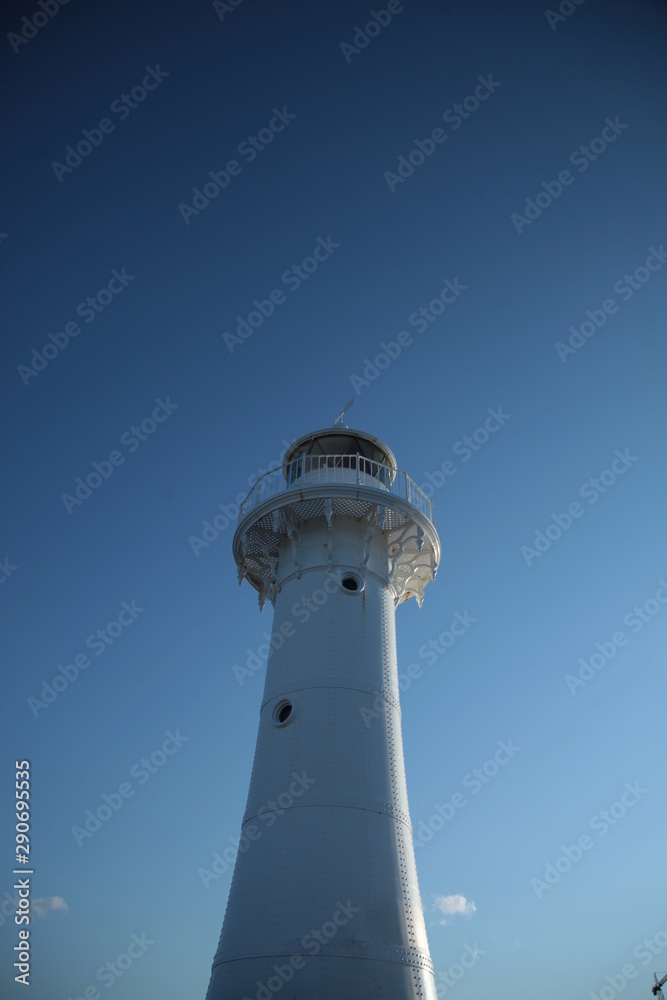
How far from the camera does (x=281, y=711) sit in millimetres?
14703

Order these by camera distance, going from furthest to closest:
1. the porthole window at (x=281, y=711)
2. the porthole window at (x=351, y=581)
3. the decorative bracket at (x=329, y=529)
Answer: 1. the decorative bracket at (x=329, y=529)
2. the porthole window at (x=351, y=581)
3. the porthole window at (x=281, y=711)

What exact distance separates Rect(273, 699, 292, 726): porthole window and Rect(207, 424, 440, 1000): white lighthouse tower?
0.03 metres

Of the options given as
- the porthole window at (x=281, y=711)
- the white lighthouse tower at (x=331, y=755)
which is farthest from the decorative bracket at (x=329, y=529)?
the porthole window at (x=281, y=711)

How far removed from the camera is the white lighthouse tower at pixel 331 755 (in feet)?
36.9

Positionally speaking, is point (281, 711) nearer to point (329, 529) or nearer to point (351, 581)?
point (351, 581)

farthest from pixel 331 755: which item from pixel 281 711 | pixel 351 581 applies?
pixel 351 581

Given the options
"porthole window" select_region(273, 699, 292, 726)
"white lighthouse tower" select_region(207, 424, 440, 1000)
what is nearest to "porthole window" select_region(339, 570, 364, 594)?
"white lighthouse tower" select_region(207, 424, 440, 1000)

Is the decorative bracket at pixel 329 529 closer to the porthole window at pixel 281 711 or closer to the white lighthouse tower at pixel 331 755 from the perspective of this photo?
the white lighthouse tower at pixel 331 755

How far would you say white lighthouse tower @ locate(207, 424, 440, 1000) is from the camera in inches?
442

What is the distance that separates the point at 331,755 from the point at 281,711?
1790 mm

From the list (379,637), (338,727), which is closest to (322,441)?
(379,637)

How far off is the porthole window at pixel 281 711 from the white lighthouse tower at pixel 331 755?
0.03 metres

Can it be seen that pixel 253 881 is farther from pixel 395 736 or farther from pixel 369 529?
pixel 369 529

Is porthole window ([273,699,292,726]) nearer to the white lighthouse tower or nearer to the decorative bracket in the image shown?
the white lighthouse tower
